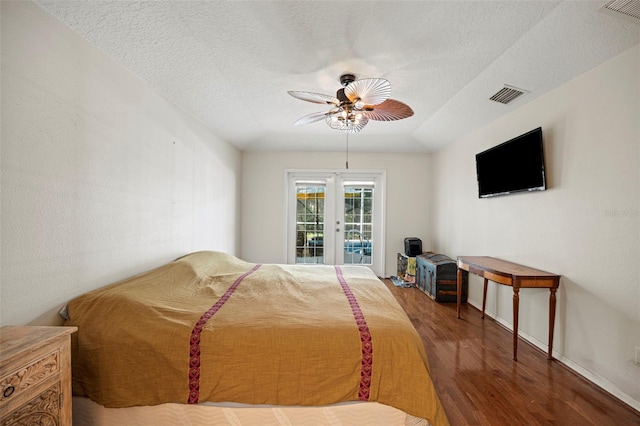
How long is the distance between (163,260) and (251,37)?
1.95 meters

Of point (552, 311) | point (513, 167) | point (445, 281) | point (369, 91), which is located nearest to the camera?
point (369, 91)

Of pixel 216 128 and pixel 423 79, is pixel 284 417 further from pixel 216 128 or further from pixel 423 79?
pixel 216 128

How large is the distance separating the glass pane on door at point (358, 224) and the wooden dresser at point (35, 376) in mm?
3988

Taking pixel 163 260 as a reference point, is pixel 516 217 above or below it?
above

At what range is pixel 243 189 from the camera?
14.9 ft

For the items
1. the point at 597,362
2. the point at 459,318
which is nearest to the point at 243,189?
the point at 459,318

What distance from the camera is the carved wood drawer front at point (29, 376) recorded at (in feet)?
2.75

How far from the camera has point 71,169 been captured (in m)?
1.49

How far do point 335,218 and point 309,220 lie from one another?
0.47 metres

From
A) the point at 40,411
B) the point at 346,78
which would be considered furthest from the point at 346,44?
the point at 40,411

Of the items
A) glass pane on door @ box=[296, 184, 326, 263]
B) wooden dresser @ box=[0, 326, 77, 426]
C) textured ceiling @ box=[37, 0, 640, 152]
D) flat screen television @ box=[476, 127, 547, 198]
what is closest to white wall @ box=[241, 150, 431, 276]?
glass pane on door @ box=[296, 184, 326, 263]

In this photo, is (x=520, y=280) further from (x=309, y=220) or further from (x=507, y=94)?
(x=309, y=220)

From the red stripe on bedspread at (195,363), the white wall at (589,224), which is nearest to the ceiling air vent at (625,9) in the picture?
the white wall at (589,224)

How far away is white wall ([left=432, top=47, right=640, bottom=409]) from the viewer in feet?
5.56
